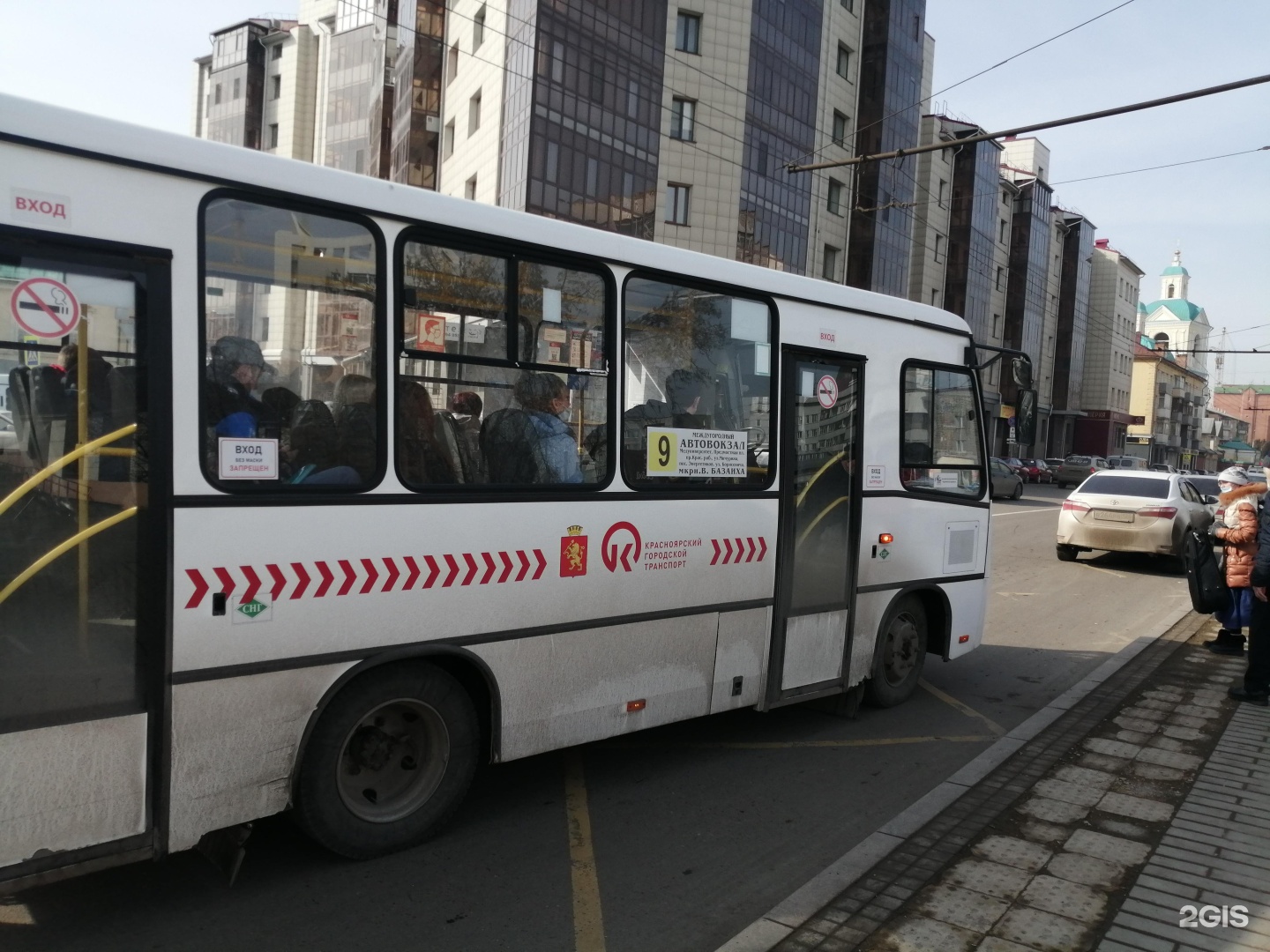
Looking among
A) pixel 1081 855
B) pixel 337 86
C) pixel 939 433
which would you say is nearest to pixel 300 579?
pixel 1081 855

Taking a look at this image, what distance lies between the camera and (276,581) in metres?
3.81

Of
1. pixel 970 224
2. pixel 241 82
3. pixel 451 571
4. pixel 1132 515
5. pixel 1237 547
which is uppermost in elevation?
pixel 241 82

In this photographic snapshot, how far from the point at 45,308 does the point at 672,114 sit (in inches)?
1401

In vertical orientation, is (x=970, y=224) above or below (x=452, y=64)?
below

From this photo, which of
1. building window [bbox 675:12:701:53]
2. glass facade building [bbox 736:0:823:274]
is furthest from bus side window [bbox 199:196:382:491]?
building window [bbox 675:12:701:53]

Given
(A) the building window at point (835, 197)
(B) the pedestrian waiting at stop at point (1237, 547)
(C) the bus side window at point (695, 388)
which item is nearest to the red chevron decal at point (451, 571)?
(C) the bus side window at point (695, 388)

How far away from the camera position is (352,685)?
13.5 ft

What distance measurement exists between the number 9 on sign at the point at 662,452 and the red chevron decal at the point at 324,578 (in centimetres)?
185

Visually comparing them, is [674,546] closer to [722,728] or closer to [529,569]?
[529,569]

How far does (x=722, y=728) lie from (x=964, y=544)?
2420 millimetres

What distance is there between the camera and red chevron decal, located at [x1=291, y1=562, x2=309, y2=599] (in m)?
3.86

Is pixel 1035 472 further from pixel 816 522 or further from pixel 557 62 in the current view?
pixel 816 522

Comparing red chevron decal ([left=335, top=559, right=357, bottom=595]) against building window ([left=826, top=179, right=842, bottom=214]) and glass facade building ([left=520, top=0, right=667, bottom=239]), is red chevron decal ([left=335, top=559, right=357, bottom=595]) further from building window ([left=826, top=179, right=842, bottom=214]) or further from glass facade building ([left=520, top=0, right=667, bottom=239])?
building window ([left=826, top=179, right=842, bottom=214])

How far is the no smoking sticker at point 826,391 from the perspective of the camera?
632cm
